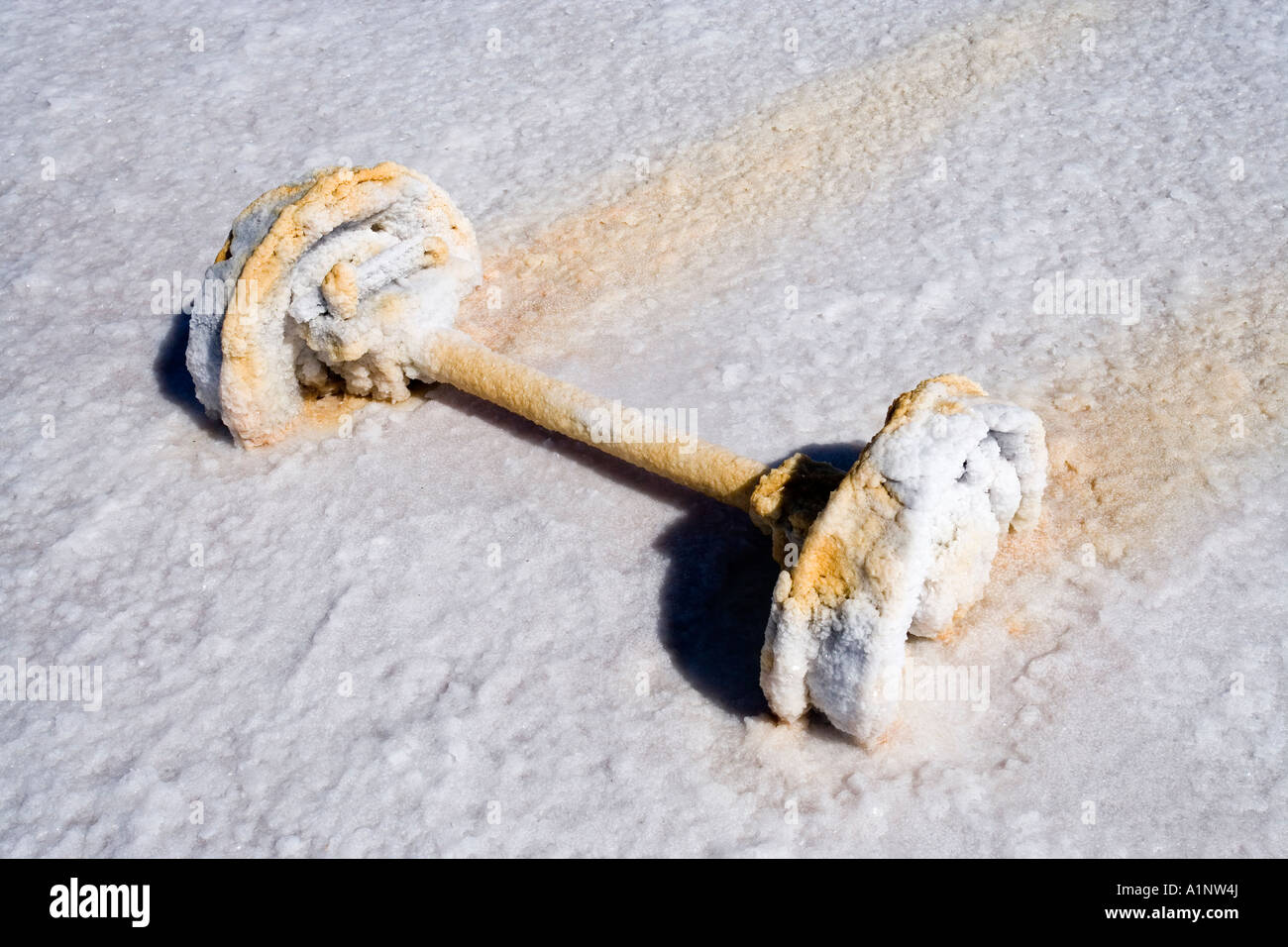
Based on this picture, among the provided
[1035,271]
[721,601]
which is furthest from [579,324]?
[1035,271]

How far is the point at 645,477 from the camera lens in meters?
4.41

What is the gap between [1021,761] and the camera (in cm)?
335

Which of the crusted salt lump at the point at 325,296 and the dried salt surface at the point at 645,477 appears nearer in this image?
the dried salt surface at the point at 645,477

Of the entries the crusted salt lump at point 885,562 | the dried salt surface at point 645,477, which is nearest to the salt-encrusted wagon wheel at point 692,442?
the crusted salt lump at point 885,562

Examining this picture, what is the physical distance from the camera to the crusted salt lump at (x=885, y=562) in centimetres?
317

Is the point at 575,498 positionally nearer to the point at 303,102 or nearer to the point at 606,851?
the point at 606,851

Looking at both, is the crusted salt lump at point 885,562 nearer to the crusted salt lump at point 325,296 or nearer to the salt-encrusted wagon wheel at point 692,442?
the salt-encrusted wagon wheel at point 692,442

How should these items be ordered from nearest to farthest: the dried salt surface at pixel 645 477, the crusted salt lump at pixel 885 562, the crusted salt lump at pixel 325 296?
the crusted salt lump at pixel 885 562
the dried salt surface at pixel 645 477
the crusted salt lump at pixel 325 296

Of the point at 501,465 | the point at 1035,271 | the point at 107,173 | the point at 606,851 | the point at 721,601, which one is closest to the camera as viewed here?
the point at 606,851

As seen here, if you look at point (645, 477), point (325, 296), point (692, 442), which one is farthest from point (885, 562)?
point (325, 296)

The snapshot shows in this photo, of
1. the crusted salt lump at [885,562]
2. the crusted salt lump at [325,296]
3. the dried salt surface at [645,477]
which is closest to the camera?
the crusted salt lump at [885,562]

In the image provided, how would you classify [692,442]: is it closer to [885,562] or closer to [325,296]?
[885,562]
